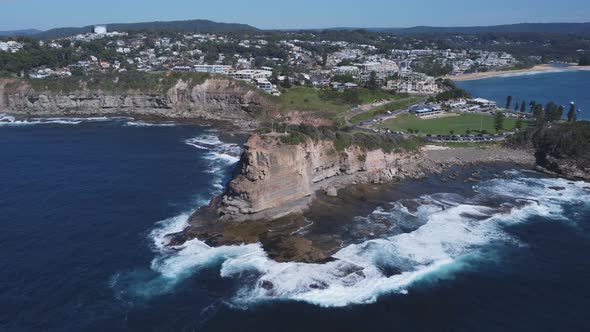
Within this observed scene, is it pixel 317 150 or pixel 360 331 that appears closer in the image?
pixel 360 331

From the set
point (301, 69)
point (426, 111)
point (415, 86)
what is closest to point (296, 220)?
point (426, 111)

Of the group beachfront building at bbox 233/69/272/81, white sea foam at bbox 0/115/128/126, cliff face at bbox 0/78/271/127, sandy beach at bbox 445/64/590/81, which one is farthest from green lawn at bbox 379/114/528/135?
sandy beach at bbox 445/64/590/81

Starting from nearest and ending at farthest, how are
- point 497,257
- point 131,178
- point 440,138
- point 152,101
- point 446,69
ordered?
point 497,257, point 131,178, point 440,138, point 152,101, point 446,69

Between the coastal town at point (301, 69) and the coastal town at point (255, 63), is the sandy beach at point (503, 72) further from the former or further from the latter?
the coastal town at point (255, 63)

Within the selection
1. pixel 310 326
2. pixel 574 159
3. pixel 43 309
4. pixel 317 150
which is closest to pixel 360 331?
pixel 310 326

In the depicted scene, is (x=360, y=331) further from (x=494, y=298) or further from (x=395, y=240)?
(x=395, y=240)
